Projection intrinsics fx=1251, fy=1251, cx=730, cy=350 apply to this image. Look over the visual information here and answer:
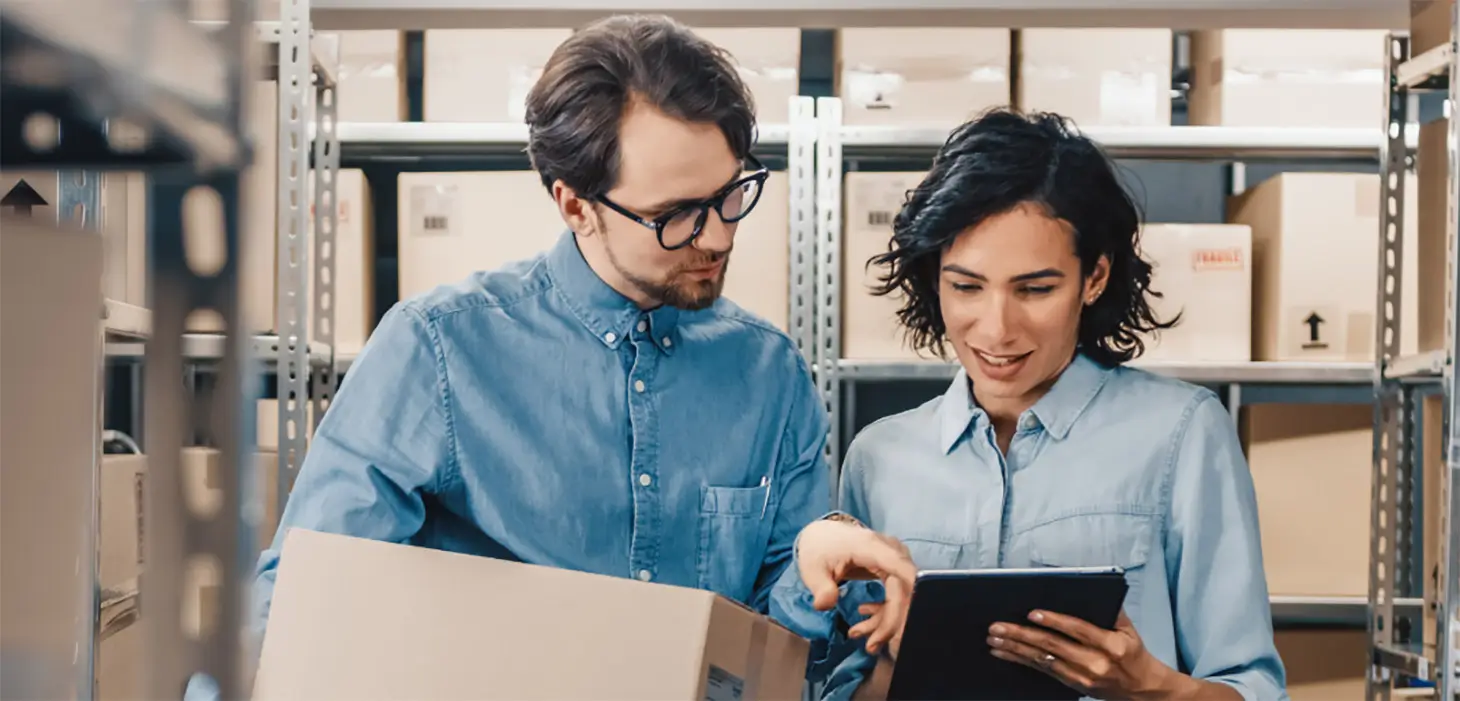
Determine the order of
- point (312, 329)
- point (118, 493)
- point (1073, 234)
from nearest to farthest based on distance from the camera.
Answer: point (1073, 234) < point (118, 493) < point (312, 329)

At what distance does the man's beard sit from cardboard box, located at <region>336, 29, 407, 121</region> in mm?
986

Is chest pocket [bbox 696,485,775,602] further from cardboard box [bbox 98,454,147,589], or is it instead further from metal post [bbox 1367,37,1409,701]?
metal post [bbox 1367,37,1409,701]

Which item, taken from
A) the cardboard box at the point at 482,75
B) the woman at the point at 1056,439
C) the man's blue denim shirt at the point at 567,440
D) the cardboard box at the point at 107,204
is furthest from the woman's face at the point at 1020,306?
the cardboard box at the point at 107,204

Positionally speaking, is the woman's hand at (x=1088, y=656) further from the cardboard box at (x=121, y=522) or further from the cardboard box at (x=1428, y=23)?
the cardboard box at (x=121, y=522)

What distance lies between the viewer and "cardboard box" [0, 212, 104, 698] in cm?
23

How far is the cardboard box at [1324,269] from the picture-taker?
2188 mm

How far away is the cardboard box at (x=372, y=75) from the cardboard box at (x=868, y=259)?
32.7 inches

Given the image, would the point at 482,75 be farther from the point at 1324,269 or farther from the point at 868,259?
the point at 1324,269

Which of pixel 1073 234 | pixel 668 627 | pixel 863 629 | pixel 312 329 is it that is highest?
pixel 1073 234

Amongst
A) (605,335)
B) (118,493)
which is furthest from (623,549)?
(118,493)

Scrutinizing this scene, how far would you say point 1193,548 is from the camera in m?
1.43

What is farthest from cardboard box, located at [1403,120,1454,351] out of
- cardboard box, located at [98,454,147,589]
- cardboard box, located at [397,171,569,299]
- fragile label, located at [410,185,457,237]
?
cardboard box, located at [98,454,147,589]

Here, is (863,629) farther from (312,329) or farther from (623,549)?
(312,329)

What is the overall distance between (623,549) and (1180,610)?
0.64m
